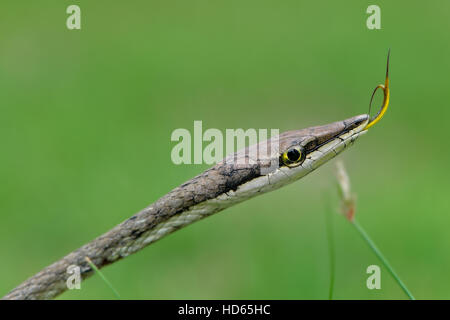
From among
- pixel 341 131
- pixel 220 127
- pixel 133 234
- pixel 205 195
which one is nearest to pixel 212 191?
pixel 205 195

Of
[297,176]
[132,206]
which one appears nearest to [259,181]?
[297,176]

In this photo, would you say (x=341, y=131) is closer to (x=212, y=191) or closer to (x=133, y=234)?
(x=212, y=191)

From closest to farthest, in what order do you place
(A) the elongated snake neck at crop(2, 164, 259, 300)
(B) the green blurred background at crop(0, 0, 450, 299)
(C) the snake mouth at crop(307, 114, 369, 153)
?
(A) the elongated snake neck at crop(2, 164, 259, 300) → (C) the snake mouth at crop(307, 114, 369, 153) → (B) the green blurred background at crop(0, 0, 450, 299)

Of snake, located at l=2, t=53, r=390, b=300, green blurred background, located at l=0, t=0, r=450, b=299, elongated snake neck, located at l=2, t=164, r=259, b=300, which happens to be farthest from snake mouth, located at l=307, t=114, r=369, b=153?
green blurred background, located at l=0, t=0, r=450, b=299

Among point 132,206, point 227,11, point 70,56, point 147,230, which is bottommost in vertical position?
point 132,206

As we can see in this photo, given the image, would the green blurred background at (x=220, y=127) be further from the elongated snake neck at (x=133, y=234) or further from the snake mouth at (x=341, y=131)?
the elongated snake neck at (x=133, y=234)

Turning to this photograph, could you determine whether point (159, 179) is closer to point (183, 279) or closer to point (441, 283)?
point (183, 279)

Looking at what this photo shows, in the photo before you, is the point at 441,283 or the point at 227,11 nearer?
the point at 441,283

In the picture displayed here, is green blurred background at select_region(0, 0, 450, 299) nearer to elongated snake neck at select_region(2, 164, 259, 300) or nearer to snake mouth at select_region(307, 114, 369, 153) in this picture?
snake mouth at select_region(307, 114, 369, 153)

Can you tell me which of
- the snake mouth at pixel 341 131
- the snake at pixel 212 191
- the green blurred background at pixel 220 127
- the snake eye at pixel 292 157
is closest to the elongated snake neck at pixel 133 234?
the snake at pixel 212 191
